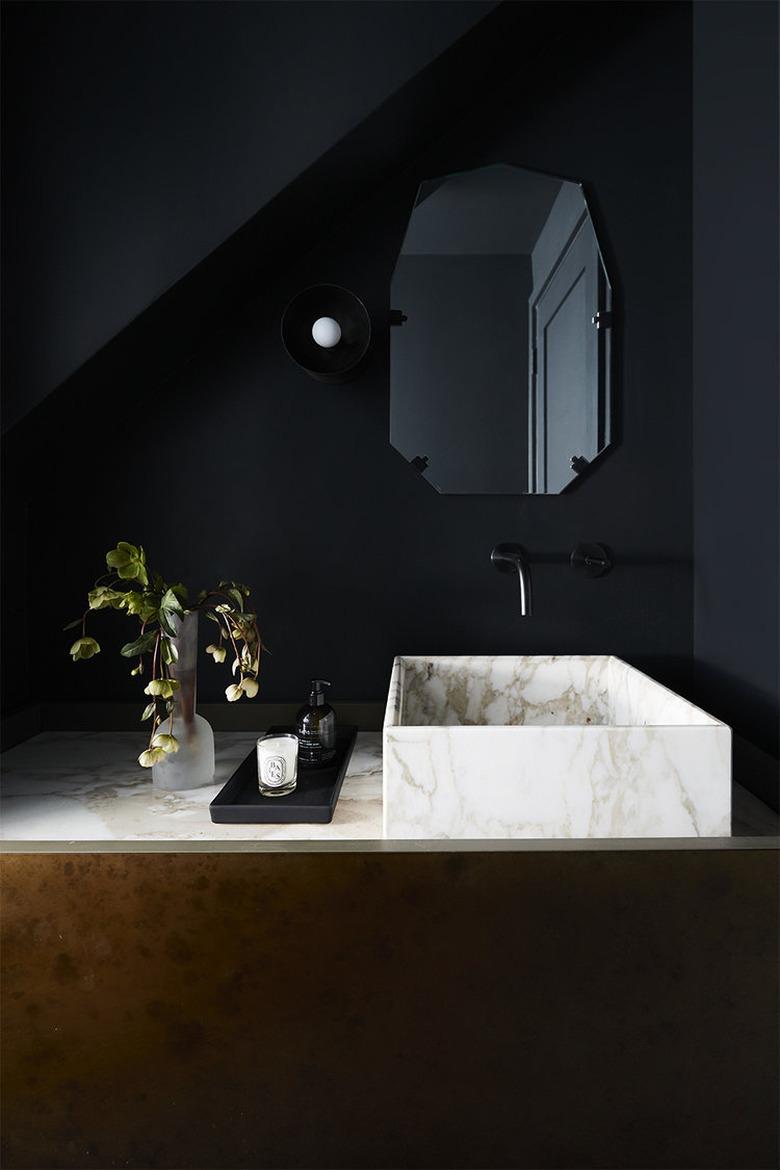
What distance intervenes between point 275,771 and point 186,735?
197 mm

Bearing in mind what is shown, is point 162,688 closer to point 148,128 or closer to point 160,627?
point 160,627

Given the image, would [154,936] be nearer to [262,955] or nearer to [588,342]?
Result: [262,955]

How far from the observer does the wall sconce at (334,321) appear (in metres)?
1.51

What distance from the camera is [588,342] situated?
5.12ft

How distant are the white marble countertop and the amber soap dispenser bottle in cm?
6

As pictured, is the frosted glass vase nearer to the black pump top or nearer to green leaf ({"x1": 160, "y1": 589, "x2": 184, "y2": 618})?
green leaf ({"x1": 160, "y1": 589, "x2": 184, "y2": 618})

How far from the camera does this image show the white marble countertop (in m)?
0.97

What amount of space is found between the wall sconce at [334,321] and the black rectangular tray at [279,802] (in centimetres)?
80

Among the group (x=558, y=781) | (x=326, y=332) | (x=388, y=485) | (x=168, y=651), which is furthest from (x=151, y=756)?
(x=326, y=332)

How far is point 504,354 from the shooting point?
1569 mm

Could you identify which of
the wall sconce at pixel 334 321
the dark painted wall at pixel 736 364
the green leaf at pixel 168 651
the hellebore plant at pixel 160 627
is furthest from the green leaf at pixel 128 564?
the dark painted wall at pixel 736 364

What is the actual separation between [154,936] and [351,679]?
72 centimetres

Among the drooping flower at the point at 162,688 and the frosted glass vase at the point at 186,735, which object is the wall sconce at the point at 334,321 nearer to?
the frosted glass vase at the point at 186,735

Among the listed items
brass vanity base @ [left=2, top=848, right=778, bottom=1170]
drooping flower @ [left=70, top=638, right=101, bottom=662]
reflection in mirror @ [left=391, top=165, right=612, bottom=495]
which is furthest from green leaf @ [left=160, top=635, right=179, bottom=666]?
reflection in mirror @ [left=391, top=165, right=612, bottom=495]
